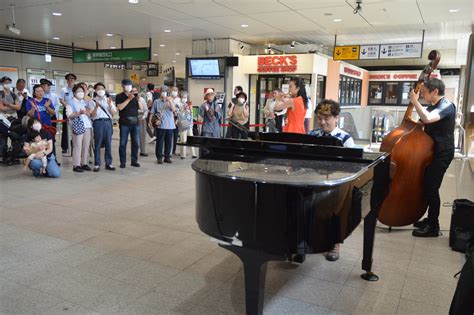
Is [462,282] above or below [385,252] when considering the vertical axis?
above

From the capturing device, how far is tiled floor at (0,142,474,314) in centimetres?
275

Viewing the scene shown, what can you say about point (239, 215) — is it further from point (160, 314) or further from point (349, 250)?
point (349, 250)

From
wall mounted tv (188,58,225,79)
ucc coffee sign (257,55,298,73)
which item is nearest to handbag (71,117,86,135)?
wall mounted tv (188,58,225,79)

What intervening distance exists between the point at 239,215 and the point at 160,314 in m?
1.02

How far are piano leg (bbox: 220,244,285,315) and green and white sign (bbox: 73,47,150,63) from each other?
10.2 meters

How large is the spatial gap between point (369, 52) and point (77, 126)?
7788 millimetres

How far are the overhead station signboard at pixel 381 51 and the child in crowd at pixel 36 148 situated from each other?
25.7 ft

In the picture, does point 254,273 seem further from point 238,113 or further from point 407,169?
point 238,113

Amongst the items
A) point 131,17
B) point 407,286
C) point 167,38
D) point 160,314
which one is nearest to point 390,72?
point 167,38

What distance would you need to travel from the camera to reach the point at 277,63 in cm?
1136

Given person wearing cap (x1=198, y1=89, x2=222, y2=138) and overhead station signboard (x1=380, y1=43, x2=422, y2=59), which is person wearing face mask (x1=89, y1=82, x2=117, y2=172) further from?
overhead station signboard (x1=380, y1=43, x2=422, y2=59)

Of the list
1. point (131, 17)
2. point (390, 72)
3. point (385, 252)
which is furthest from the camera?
point (390, 72)

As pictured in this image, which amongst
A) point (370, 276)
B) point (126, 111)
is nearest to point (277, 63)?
point (126, 111)

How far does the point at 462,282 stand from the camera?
6.35ft
